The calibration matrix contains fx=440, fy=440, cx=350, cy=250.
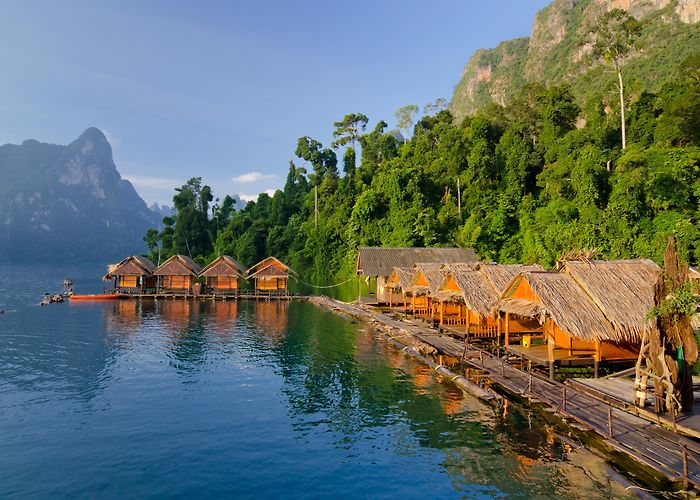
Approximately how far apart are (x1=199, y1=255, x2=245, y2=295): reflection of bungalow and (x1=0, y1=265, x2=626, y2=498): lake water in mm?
26697

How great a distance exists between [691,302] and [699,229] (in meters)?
29.9

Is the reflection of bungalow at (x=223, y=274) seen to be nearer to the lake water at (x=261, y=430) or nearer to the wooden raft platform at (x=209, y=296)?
the wooden raft platform at (x=209, y=296)

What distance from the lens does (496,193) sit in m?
61.3

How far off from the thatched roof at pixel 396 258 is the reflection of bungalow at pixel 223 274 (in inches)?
713

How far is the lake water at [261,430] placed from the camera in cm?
1157

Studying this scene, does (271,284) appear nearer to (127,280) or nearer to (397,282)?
(127,280)

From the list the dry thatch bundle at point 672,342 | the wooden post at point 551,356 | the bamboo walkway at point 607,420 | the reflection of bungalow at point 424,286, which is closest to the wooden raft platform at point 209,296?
the reflection of bungalow at point 424,286

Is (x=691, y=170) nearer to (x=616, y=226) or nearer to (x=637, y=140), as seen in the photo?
(x=616, y=226)

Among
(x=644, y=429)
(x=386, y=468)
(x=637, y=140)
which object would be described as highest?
(x=637, y=140)

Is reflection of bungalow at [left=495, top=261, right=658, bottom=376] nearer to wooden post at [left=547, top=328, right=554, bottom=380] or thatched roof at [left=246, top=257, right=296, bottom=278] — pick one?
wooden post at [left=547, top=328, right=554, bottom=380]

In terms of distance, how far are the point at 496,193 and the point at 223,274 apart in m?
38.2

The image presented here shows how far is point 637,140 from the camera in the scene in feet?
157

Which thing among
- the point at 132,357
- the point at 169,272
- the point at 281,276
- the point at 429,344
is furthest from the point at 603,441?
the point at 169,272

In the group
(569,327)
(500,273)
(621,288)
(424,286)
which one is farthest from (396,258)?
(569,327)
